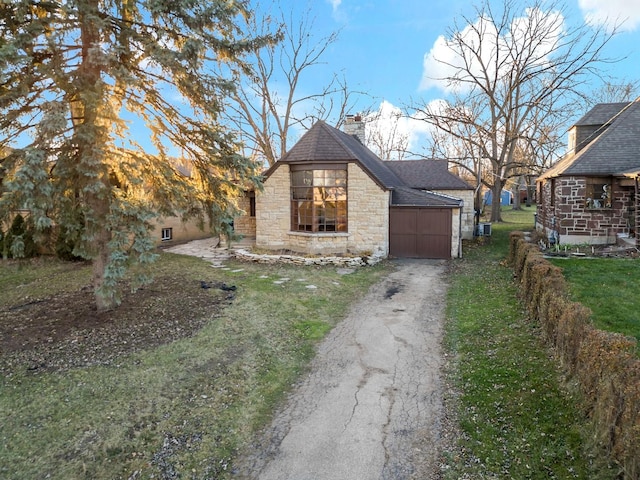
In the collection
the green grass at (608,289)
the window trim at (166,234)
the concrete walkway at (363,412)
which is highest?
the window trim at (166,234)

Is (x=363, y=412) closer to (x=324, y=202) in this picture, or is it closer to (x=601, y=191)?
(x=324, y=202)

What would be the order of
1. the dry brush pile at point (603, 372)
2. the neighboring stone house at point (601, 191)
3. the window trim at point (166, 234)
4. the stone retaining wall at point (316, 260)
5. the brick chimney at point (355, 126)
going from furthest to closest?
1. the brick chimney at point (355, 126)
2. the window trim at point (166, 234)
3. the neighboring stone house at point (601, 191)
4. the stone retaining wall at point (316, 260)
5. the dry brush pile at point (603, 372)

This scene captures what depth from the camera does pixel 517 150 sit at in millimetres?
44344

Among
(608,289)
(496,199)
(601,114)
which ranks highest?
(601,114)

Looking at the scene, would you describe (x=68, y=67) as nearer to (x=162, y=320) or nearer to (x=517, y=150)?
(x=162, y=320)

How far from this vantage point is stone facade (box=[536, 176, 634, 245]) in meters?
16.1

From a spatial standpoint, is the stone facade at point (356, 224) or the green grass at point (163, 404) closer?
the green grass at point (163, 404)

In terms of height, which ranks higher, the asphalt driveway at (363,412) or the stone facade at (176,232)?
the stone facade at (176,232)

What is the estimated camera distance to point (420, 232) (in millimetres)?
17062

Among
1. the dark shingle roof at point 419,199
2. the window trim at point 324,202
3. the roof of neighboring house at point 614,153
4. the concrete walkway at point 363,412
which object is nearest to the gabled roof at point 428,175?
the roof of neighboring house at point 614,153

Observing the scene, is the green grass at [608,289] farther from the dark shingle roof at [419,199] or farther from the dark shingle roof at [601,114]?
the dark shingle roof at [601,114]

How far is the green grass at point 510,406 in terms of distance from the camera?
4.14 m

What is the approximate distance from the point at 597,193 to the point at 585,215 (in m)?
1.09

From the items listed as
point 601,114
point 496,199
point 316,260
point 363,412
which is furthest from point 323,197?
point 496,199
